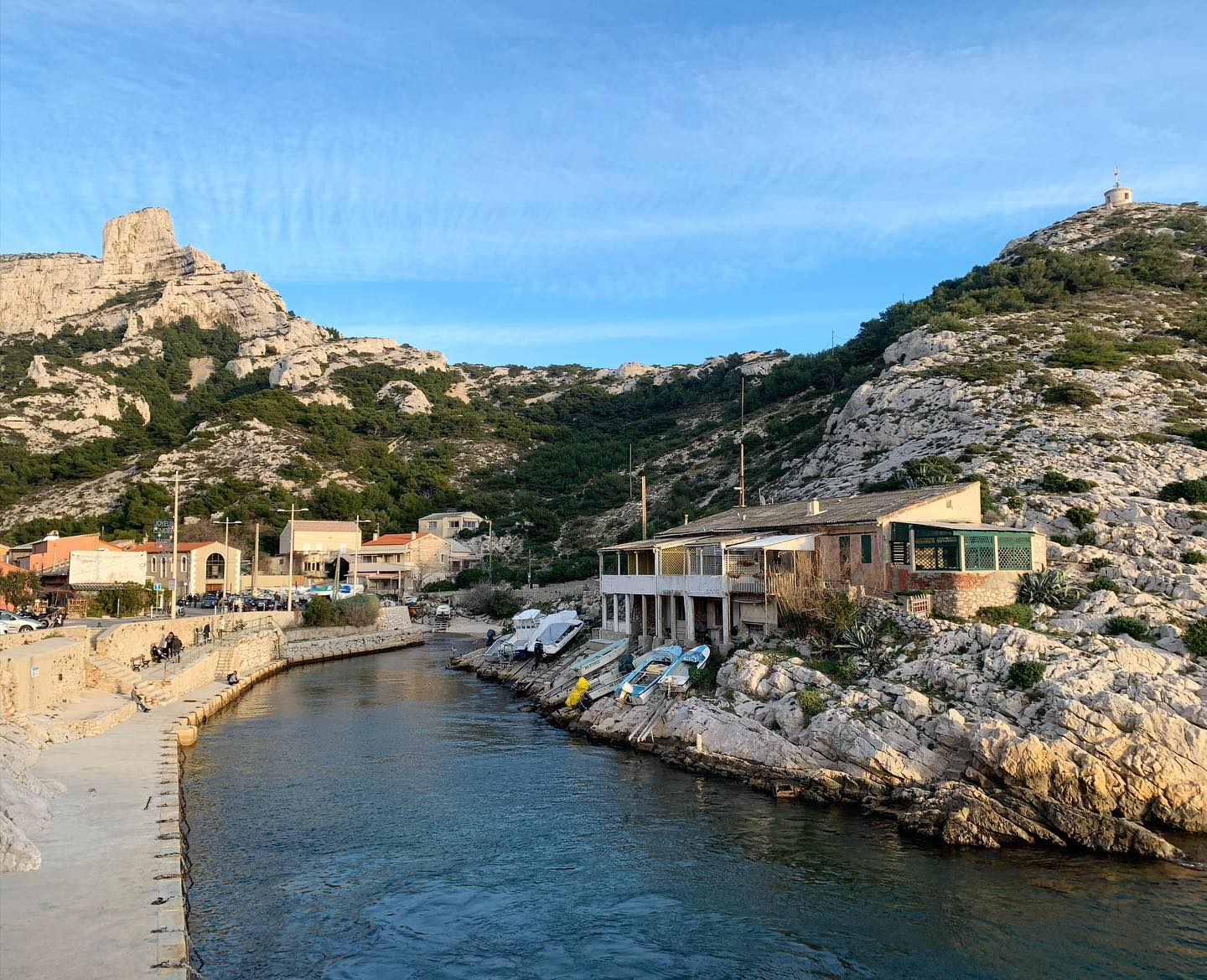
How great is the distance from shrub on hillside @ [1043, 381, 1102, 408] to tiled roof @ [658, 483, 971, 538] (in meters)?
17.5

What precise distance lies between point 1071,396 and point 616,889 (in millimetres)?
40827

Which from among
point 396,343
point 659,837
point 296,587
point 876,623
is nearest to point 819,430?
point 876,623

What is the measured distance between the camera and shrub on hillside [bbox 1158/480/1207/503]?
33906mm

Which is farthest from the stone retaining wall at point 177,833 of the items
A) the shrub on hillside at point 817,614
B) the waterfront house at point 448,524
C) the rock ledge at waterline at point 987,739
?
the waterfront house at point 448,524

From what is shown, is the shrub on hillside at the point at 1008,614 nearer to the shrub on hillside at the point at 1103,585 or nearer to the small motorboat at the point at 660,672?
the shrub on hillside at the point at 1103,585

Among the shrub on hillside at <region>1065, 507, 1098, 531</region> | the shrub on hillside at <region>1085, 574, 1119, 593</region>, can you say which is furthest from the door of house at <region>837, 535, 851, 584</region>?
the shrub on hillside at <region>1065, 507, 1098, 531</region>

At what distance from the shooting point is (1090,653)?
23.9 metres

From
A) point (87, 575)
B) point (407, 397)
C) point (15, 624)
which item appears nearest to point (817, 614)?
point (15, 624)

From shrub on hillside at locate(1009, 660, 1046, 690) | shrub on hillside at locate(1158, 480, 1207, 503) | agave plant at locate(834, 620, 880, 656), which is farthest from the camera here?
shrub on hillside at locate(1158, 480, 1207, 503)

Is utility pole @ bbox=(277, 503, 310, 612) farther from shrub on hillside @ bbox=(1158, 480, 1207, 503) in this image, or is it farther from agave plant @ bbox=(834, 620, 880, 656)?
shrub on hillside @ bbox=(1158, 480, 1207, 503)

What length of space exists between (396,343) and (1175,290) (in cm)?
12048

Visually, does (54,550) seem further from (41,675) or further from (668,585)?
(668,585)

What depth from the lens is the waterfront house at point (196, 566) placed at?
222ft

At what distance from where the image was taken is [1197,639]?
24.3 m
